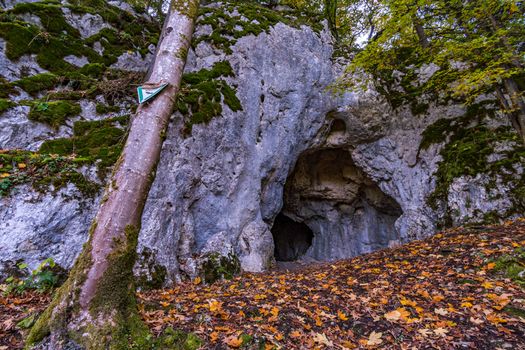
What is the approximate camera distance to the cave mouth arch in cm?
1340

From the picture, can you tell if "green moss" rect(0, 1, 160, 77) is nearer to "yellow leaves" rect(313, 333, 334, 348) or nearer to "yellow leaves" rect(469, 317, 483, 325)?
"yellow leaves" rect(313, 333, 334, 348)

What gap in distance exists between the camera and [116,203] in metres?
2.59

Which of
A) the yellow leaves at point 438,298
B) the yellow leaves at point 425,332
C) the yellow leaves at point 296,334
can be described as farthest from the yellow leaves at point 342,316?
the yellow leaves at point 438,298

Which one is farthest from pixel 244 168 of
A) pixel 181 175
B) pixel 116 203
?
pixel 116 203

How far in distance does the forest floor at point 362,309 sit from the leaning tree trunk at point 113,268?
386 millimetres

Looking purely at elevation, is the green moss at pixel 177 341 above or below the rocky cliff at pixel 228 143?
below

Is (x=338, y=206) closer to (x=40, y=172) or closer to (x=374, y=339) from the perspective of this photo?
(x=374, y=339)

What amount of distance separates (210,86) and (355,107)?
20.7ft

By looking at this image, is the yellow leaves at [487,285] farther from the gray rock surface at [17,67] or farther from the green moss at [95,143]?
the gray rock surface at [17,67]

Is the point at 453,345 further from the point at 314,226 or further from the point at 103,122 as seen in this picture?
the point at 314,226

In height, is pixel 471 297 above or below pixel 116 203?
below

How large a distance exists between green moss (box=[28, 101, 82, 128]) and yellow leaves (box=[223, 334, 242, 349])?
5.51 meters

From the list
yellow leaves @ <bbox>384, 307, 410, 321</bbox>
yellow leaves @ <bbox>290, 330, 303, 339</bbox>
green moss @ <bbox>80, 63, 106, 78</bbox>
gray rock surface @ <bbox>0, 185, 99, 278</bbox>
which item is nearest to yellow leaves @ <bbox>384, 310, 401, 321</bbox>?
yellow leaves @ <bbox>384, 307, 410, 321</bbox>

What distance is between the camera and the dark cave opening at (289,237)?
17.5 metres
